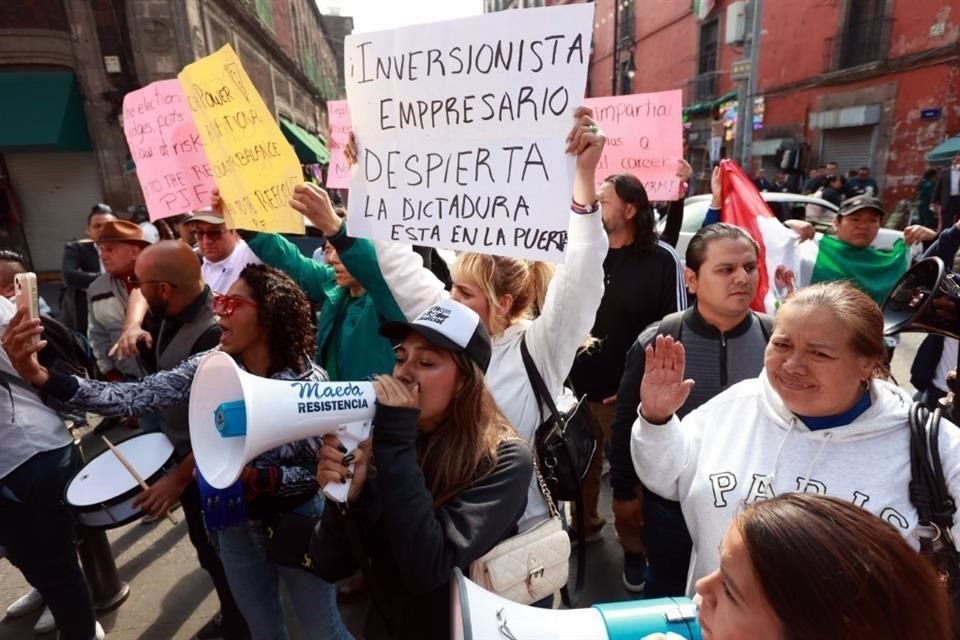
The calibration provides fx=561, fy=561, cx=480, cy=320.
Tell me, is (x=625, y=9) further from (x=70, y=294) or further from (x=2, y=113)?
(x=70, y=294)

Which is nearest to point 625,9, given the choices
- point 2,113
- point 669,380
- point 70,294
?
point 2,113

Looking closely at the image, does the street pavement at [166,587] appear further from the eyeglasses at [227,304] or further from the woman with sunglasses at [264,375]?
the eyeglasses at [227,304]

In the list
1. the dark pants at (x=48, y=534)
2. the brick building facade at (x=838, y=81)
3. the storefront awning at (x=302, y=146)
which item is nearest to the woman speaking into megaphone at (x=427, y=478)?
the dark pants at (x=48, y=534)

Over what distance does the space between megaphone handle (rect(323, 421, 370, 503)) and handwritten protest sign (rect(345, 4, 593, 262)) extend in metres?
0.71

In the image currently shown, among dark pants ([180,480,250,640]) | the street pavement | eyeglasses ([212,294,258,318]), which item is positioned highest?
eyeglasses ([212,294,258,318])

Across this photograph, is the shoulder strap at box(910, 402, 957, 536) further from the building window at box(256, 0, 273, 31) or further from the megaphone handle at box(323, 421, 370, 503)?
the building window at box(256, 0, 273, 31)

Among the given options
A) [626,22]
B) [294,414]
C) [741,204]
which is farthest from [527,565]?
[626,22]

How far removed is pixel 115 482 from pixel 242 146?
142 centimetres

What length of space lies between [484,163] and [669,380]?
2.81 feet

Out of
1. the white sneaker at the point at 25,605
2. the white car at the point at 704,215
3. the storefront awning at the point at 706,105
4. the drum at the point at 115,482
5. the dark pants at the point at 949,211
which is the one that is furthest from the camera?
the storefront awning at the point at 706,105

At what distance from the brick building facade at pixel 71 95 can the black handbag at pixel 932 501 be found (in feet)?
39.8

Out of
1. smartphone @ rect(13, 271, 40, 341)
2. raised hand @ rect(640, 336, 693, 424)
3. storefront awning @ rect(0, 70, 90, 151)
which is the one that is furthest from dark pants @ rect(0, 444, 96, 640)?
storefront awning @ rect(0, 70, 90, 151)

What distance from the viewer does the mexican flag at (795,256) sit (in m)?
3.27

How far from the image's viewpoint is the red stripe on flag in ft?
11.2
